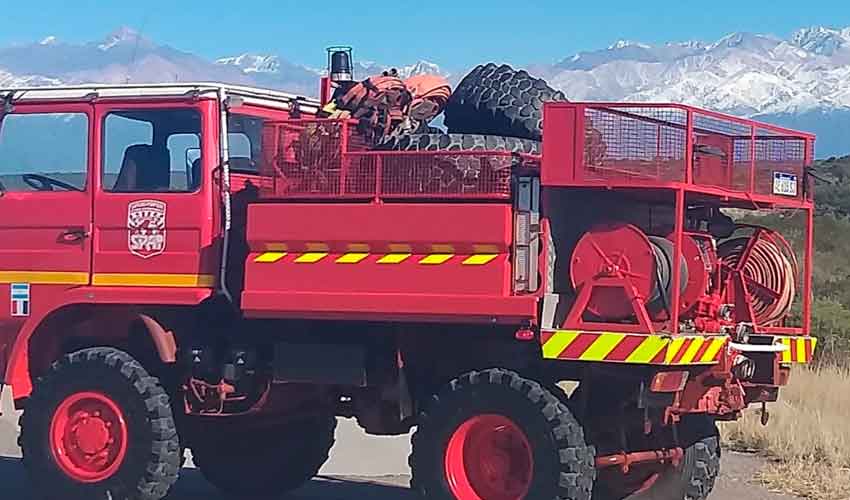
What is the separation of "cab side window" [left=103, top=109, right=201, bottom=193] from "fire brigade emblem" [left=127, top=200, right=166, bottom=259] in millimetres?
123

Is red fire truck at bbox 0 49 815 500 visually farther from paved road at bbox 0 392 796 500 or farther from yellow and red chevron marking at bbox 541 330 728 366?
paved road at bbox 0 392 796 500

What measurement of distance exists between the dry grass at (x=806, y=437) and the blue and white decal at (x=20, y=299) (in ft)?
19.7

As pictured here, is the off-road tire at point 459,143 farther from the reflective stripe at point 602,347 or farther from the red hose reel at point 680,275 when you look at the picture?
the reflective stripe at point 602,347

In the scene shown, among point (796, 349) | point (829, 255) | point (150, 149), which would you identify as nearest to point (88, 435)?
point (150, 149)

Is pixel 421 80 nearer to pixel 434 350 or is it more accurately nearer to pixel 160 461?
pixel 434 350

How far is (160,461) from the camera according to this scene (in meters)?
10.1

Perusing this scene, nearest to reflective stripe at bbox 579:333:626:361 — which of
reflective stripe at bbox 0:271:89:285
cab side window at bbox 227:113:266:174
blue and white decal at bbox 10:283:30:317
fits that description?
cab side window at bbox 227:113:266:174

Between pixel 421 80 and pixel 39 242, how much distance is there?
2.89 m

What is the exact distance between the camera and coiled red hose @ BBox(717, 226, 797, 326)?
10000mm

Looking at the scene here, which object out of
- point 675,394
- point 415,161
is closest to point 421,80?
point 415,161

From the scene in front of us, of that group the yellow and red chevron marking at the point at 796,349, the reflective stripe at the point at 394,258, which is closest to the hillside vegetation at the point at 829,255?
the yellow and red chevron marking at the point at 796,349

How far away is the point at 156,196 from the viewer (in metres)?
10.4

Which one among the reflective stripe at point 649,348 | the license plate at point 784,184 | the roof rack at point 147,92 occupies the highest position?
the roof rack at point 147,92

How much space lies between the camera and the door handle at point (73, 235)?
10570 mm
